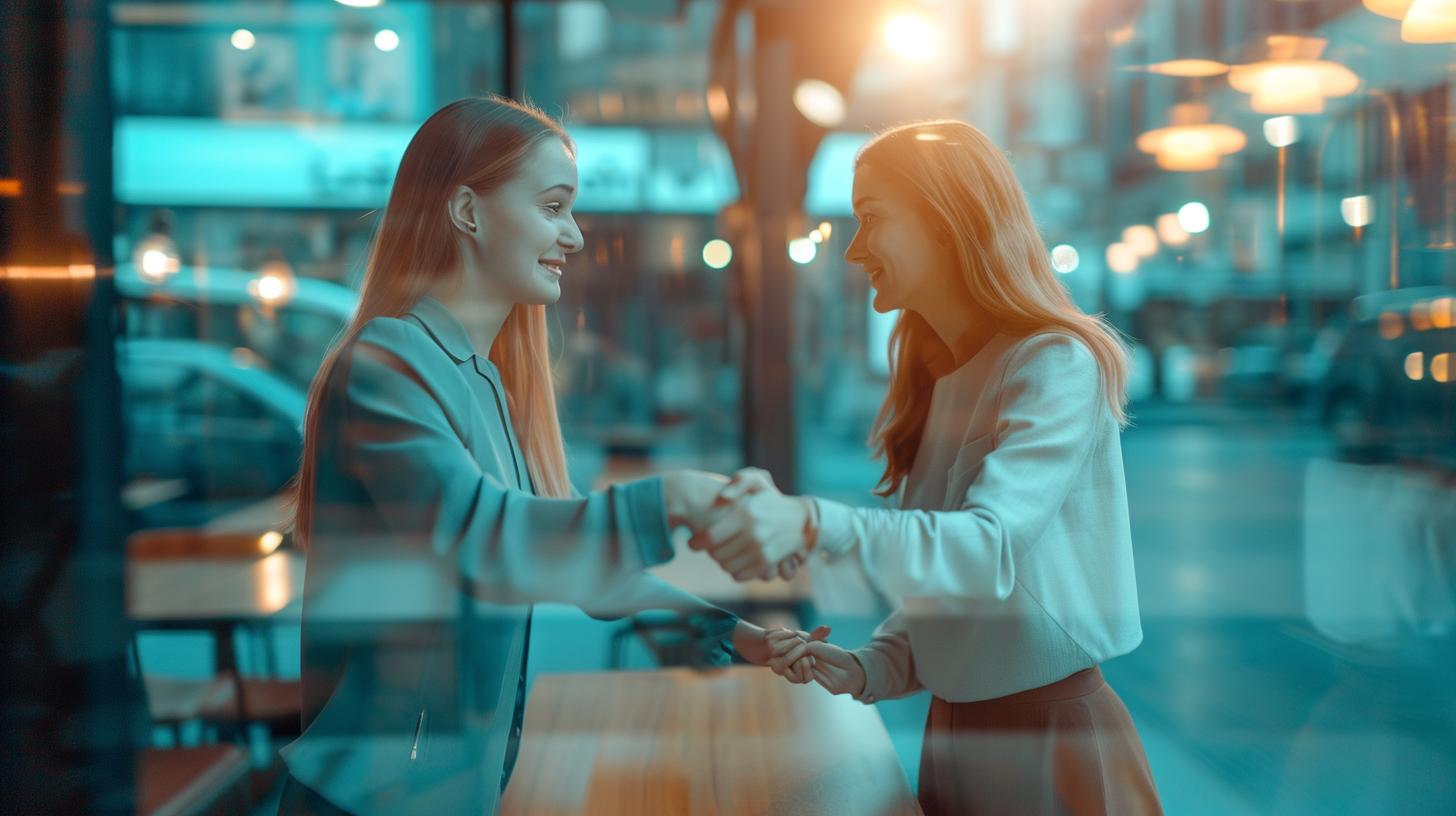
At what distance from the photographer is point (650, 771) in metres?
1.34

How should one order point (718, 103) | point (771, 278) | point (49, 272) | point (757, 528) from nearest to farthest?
point (757, 528)
point (49, 272)
point (771, 278)
point (718, 103)

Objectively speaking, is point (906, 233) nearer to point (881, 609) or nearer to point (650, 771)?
point (881, 609)

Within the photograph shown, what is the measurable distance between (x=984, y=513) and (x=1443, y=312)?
4.32 ft

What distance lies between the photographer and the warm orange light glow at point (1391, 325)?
171 cm

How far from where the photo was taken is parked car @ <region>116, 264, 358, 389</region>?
1.38 m

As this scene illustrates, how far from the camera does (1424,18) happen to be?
5.14 ft

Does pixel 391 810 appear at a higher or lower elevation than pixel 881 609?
lower

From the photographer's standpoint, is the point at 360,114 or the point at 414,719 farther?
the point at 360,114

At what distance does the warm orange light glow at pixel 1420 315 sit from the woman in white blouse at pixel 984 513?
1.05 meters

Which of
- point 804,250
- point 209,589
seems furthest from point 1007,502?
point 209,589

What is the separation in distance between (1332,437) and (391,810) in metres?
2.24

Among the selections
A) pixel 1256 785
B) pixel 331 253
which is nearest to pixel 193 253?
pixel 331 253

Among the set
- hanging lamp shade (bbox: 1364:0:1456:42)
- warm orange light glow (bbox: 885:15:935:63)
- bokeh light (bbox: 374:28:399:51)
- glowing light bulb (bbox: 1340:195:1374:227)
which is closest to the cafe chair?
bokeh light (bbox: 374:28:399:51)

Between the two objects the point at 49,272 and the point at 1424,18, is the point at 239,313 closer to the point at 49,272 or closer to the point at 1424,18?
the point at 49,272
